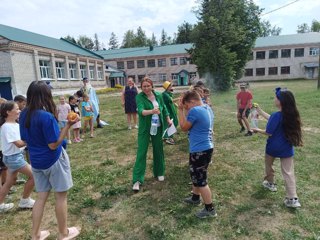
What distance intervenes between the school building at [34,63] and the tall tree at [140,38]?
4986cm

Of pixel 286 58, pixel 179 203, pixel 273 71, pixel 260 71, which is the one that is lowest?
pixel 179 203

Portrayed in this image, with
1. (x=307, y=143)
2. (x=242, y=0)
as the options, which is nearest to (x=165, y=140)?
(x=307, y=143)

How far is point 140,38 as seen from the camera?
91.4 meters

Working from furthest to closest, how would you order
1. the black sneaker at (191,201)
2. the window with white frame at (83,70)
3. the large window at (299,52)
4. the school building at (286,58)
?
the large window at (299,52), the school building at (286,58), the window with white frame at (83,70), the black sneaker at (191,201)

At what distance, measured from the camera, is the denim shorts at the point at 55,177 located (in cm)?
278

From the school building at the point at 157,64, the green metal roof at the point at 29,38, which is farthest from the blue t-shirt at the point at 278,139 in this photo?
the school building at the point at 157,64

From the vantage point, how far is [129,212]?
12.3 feet

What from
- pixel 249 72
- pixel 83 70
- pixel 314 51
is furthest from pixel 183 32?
pixel 83 70

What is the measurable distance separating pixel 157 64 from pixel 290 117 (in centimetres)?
5635

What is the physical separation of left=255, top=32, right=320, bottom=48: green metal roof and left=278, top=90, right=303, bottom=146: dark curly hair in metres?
53.9

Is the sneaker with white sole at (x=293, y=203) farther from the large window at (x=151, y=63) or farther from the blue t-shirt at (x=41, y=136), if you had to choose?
the large window at (x=151, y=63)

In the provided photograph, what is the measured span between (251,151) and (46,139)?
16.6ft

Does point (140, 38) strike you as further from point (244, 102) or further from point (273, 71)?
point (244, 102)

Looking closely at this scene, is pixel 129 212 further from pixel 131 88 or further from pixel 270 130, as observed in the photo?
pixel 131 88
